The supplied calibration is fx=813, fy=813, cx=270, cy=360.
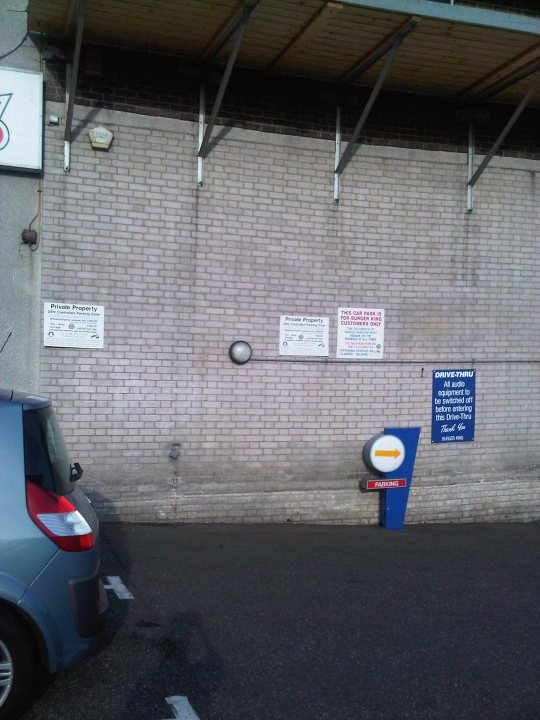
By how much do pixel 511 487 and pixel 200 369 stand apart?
14.6 feet

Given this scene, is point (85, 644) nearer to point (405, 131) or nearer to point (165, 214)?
point (165, 214)

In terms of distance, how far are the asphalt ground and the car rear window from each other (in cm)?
117

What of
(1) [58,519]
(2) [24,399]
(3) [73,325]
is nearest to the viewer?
(1) [58,519]

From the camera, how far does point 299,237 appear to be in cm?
962

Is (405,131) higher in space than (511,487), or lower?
higher

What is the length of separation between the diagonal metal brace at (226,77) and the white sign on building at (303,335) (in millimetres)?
2151

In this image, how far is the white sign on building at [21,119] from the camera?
27.6 feet

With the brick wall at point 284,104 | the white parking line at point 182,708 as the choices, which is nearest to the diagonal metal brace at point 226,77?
the brick wall at point 284,104

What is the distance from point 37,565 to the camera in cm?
408

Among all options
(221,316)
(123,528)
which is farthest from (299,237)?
(123,528)

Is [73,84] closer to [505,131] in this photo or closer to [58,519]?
[505,131]

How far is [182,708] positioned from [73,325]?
17.3 feet

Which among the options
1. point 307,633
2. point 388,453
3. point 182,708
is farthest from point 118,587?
point 388,453

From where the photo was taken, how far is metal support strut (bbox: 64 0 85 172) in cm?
760
